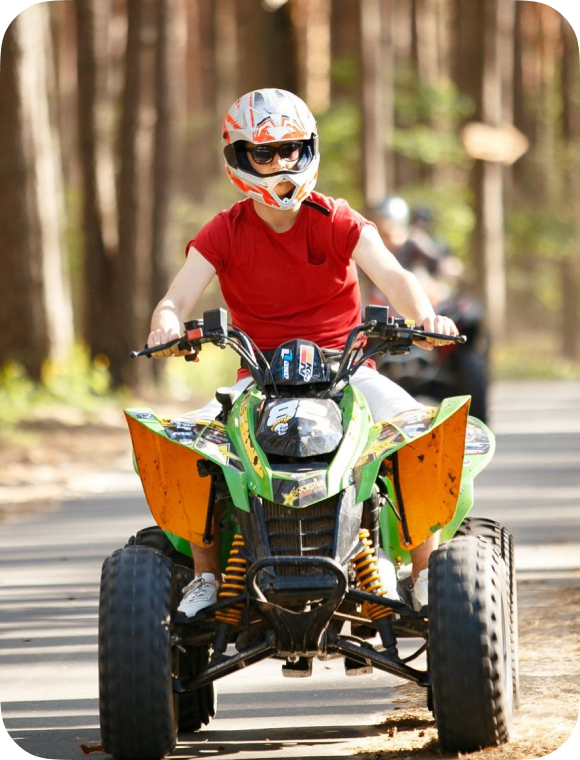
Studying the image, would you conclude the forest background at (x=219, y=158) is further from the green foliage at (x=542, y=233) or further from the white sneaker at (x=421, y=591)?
the white sneaker at (x=421, y=591)

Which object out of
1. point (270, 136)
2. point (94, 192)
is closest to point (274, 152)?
point (270, 136)

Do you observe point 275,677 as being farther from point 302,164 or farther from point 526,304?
point 526,304

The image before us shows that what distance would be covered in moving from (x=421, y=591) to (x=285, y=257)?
56.5 inches

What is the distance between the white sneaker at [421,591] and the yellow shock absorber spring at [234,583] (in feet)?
2.09

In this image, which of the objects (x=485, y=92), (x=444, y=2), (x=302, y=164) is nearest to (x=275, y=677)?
(x=302, y=164)

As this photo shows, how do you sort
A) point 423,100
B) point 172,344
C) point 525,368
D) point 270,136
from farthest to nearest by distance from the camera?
point 423,100, point 525,368, point 270,136, point 172,344

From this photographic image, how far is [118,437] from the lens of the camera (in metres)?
17.8

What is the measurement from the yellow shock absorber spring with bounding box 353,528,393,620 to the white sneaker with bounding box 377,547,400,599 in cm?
4

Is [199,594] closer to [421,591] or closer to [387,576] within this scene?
[387,576]

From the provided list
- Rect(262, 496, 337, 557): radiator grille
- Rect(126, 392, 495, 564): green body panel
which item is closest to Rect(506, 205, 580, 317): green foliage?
Rect(126, 392, 495, 564): green body panel

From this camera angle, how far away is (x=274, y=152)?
20.0 ft

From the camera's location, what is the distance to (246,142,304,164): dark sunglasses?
20.0 feet

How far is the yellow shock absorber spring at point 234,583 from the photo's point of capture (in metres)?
5.53

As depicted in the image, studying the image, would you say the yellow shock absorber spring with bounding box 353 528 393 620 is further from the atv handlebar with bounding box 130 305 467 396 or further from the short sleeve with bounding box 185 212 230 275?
the short sleeve with bounding box 185 212 230 275
